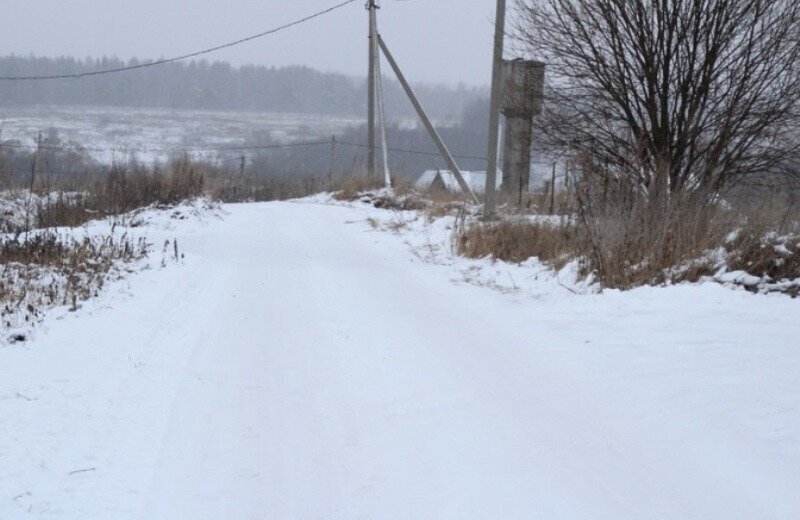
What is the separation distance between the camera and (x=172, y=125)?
94438 millimetres

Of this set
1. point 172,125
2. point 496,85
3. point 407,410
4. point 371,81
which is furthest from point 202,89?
point 407,410

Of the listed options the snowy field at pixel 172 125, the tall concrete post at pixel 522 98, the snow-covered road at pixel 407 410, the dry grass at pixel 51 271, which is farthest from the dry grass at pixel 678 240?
the snowy field at pixel 172 125

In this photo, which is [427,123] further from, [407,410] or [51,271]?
[407,410]

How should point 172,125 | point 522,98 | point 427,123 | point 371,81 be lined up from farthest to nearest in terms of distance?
point 172,125, point 371,81, point 427,123, point 522,98

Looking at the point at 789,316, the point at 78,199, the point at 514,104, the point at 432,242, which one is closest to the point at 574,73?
the point at 514,104

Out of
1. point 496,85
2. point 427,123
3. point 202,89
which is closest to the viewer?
point 496,85

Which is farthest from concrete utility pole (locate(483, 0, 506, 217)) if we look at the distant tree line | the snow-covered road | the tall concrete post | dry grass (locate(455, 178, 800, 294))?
the distant tree line

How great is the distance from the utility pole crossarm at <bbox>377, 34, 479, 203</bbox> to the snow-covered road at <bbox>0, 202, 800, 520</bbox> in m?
10.8

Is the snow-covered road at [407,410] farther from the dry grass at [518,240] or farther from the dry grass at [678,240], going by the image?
the dry grass at [518,240]

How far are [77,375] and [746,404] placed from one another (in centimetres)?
384

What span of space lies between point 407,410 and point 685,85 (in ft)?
22.3

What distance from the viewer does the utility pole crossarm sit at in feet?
56.0

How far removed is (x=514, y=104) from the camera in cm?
1098

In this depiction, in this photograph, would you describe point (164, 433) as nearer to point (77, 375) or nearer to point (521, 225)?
point (77, 375)
